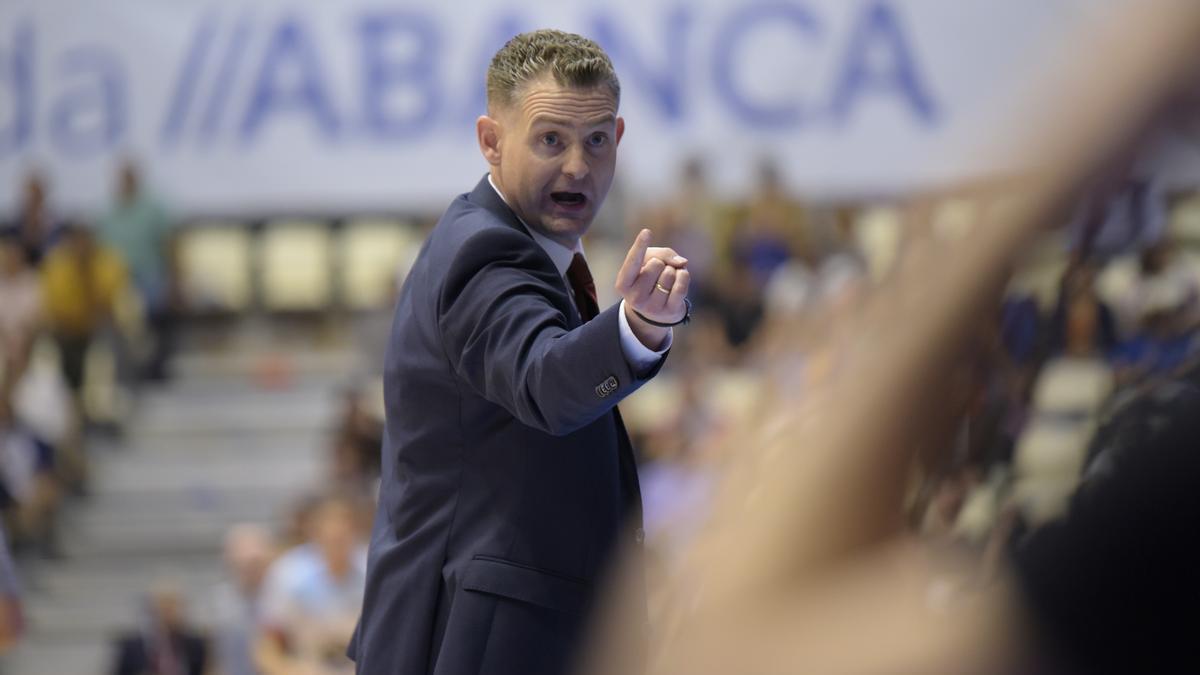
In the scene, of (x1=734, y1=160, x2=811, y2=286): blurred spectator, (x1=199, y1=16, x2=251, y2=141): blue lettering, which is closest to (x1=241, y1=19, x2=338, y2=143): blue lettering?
(x1=199, y1=16, x2=251, y2=141): blue lettering

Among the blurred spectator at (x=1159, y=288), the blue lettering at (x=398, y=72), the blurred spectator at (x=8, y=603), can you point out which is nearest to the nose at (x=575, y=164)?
the blurred spectator at (x=1159, y=288)

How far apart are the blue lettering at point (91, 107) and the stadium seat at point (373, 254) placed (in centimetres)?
147

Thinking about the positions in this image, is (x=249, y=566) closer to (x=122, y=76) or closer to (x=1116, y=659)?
(x=122, y=76)

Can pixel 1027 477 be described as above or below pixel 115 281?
below

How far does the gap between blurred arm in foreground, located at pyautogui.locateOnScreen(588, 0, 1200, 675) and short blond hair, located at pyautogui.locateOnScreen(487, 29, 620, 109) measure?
139 cm

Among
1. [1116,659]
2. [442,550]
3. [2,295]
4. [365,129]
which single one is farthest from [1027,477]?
[2,295]

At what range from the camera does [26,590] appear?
913 cm

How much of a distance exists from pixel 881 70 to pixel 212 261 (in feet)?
13.9

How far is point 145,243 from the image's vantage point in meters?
9.73

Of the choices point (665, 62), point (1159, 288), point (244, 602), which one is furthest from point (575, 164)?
point (665, 62)

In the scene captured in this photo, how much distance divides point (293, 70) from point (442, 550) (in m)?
7.85

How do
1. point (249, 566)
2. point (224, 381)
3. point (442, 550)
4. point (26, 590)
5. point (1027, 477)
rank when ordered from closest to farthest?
point (1027, 477)
point (442, 550)
point (249, 566)
point (26, 590)
point (224, 381)

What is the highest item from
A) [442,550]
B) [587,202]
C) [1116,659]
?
[587,202]

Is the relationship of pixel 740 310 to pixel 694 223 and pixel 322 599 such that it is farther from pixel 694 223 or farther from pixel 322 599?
pixel 322 599
